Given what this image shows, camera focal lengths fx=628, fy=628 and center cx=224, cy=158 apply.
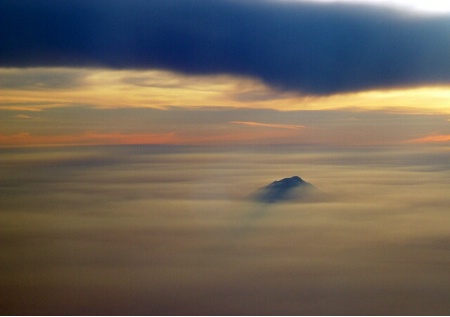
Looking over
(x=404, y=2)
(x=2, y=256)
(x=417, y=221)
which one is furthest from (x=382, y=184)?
(x=2, y=256)

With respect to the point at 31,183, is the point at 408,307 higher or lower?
lower

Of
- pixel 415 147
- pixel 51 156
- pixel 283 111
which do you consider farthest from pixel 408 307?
pixel 51 156

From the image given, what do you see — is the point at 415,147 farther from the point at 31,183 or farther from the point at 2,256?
the point at 2,256

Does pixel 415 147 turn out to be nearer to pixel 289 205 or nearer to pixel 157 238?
pixel 289 205

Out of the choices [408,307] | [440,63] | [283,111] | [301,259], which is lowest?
[408,307]

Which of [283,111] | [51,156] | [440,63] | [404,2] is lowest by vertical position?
[51,156]

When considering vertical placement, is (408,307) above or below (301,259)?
below
